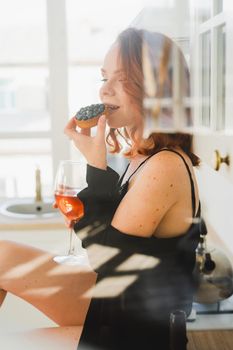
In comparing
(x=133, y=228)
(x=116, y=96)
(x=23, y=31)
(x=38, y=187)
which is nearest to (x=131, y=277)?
(x=133, y=228)

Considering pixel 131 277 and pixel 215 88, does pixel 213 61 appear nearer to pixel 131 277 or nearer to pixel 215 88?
pixel 215 88

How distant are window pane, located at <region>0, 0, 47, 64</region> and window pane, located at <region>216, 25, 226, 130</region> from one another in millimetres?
614

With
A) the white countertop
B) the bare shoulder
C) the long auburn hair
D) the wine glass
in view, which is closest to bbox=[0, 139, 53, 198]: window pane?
the white countertop

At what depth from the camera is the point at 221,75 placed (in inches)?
24.1

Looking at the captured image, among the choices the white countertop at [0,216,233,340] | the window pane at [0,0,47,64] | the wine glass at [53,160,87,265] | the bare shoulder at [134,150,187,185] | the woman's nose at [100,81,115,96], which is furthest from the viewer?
the window pane at [0,0,47,64]

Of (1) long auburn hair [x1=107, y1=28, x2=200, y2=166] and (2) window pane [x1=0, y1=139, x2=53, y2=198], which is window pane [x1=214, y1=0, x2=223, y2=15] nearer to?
(1) long auburn hair [x1=107, y1=28, x2=200, y2=166]

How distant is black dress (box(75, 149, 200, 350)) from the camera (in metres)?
0.52

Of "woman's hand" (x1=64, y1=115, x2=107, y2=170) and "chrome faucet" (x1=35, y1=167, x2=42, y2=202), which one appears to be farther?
"chrome faucet" (x1=35, y1=167, x2=42, y2=202)

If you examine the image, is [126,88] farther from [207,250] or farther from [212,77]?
[207,250]

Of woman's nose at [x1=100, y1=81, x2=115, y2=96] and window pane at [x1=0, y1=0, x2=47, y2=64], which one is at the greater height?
window pane at [x1=0, y1=0, x2=47, y2=64]

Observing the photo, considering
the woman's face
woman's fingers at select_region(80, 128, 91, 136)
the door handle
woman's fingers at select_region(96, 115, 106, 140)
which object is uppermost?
the woman's face

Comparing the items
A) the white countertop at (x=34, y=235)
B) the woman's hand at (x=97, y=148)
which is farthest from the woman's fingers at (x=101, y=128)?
the white countertop at (x=34, y=235)

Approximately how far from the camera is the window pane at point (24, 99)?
3.83 feet

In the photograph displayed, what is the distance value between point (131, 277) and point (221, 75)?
0.26 m
